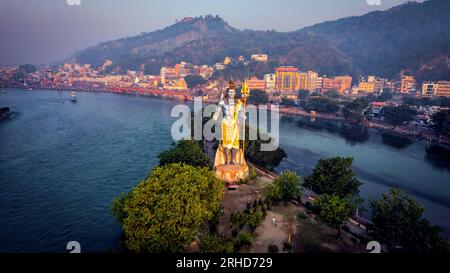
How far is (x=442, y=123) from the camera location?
40.6m

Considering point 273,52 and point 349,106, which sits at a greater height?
point 273,52

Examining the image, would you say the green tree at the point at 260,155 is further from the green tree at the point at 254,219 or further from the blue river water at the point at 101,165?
the green tree at the point at 254,219

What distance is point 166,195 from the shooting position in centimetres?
1233

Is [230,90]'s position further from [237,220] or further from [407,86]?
[407,86]

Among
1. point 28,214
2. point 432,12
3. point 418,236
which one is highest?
point 432,12

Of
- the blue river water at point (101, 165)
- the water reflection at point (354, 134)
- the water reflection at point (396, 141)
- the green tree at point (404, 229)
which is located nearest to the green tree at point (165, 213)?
the blue river water at point (101, 165)

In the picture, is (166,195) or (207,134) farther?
(207,134)

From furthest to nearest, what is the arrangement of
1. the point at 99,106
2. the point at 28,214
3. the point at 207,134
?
the point at 99,106, the point at 207,134, the point at 28,214

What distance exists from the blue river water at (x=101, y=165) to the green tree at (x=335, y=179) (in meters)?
7.26

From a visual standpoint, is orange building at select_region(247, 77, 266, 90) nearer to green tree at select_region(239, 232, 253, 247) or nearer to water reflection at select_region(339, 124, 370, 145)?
water reflection at select_region(339, 124, 370, 145)
